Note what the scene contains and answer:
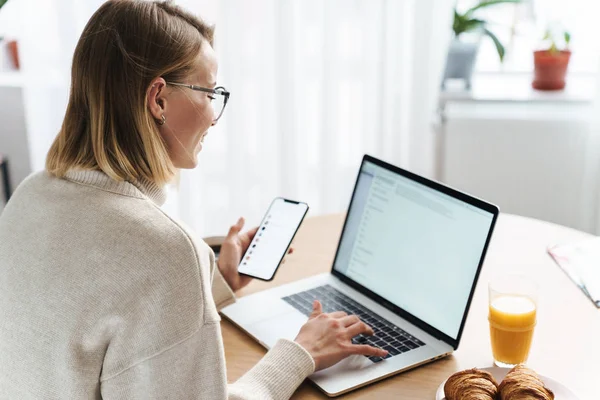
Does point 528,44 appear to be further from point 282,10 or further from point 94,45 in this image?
point 94,45

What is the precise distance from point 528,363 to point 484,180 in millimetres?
1680

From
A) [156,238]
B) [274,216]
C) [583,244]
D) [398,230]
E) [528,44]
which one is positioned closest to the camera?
[156,238]

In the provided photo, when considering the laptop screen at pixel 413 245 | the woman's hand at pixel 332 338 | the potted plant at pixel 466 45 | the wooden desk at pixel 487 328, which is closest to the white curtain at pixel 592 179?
the potted plant at pixel 466 45

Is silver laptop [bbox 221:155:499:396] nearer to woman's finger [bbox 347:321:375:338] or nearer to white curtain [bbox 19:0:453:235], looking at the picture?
woman's finger [bbox 347:321:375:338]

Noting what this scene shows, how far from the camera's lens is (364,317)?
122cm

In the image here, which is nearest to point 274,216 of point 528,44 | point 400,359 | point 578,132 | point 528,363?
point 400,359

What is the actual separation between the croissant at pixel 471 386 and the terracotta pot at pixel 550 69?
75.1 inches

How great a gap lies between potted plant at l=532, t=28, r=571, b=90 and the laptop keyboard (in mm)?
1650

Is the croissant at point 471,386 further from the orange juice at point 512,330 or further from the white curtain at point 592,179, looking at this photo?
the white curtain at point 592,179

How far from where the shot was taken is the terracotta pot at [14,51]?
2.55m

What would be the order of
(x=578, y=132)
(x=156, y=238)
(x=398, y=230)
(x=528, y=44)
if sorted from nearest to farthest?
(x=156, y=238)
(x=398, y=230)
(x=578, y=132)
(x=528, y=44)

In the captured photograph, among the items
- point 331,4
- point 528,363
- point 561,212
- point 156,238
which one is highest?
point 331,4

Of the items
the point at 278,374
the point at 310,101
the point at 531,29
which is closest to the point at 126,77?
the point at 278,374

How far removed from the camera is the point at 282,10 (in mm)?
2543
